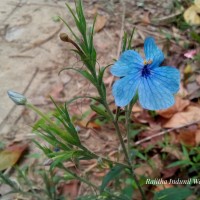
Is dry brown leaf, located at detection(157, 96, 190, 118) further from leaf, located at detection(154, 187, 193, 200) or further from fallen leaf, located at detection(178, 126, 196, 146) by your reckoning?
leaf, located at detection(154, 187, 193, 200)

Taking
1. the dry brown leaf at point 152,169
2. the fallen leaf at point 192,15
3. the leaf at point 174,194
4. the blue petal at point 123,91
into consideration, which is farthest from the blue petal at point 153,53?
the fallen leaf at point 192,15

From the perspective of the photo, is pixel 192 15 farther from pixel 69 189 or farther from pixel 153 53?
pixel 153 53

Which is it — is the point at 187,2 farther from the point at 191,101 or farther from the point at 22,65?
the point at 22,65

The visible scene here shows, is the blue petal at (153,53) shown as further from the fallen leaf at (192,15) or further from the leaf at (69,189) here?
the fallen leaf at (192,15)

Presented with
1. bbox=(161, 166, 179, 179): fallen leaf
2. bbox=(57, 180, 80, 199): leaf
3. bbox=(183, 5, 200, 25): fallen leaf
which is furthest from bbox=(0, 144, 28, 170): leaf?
bbox=(183, 5, 200, 25): fallen leaf

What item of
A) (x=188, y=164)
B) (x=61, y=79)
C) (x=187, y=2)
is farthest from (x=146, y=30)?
(x=188, y=164)

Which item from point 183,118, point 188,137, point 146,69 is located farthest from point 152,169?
point 146,69
